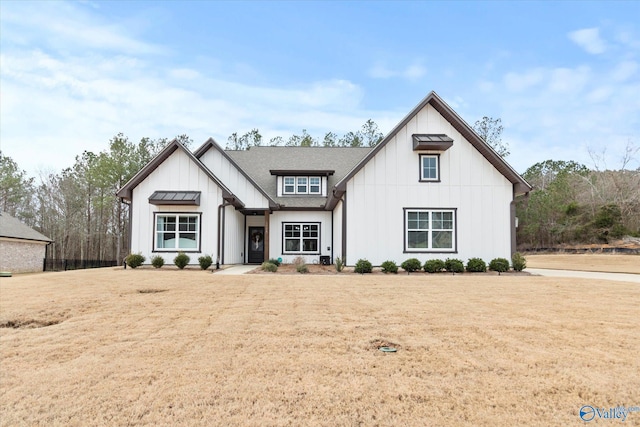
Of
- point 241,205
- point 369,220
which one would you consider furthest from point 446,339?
point 241,205

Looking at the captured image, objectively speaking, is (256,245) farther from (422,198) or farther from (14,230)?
(14,230)

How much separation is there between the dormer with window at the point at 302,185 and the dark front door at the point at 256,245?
8.93ft

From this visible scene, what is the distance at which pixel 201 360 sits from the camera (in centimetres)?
452

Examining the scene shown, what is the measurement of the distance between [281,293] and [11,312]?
208 inches

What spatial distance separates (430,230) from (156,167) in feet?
42.8

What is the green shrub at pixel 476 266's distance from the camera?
15242 millimetres

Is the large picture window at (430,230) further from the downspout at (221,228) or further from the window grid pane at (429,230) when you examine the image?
the downspout at (221,228)

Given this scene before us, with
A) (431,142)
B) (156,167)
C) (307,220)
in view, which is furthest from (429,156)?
(156,167)

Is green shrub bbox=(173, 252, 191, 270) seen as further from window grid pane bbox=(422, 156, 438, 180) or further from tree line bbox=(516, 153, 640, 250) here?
tree line bbox=(516, 153, 640, 250)

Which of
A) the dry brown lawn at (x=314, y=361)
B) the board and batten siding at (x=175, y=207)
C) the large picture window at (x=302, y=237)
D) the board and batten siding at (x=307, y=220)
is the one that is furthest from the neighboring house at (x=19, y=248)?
the dry brown lawn at (x=314, y=361)

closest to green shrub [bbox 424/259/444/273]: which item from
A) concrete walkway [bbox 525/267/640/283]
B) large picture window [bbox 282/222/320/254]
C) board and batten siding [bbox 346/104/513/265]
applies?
board and batten siding [bbox 346/104/513/265]

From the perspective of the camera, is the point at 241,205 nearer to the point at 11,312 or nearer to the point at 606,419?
the point at 11,312

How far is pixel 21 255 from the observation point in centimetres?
2764

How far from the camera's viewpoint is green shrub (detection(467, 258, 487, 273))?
15242 millimetres
